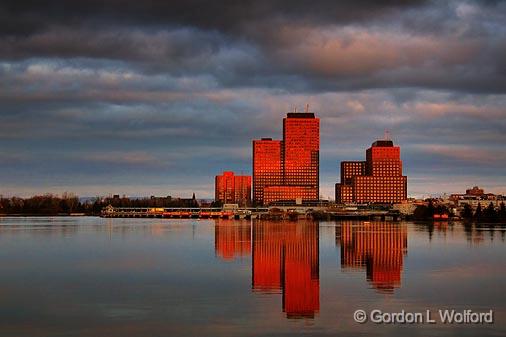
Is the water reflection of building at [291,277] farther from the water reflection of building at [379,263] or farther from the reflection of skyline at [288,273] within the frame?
the water reflection of building at [379,263]

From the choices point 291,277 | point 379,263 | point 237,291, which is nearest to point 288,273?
point 291,277

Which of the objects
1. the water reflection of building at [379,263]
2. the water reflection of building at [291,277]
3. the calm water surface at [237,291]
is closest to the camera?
the calm water surface at [237,291]

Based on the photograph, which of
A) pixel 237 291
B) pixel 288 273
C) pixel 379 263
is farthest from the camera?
pixel 379 263

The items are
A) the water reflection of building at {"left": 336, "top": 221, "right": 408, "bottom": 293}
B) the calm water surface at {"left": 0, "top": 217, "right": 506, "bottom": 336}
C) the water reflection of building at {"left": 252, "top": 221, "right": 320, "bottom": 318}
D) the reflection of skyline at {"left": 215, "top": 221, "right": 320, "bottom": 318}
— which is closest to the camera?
the calm water surface at {"left": 0, "top": 217, "right": 506, "bottom": 336}

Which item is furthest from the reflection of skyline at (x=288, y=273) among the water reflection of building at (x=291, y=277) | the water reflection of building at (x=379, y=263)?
the water reflection of building at (x=379, y=263)

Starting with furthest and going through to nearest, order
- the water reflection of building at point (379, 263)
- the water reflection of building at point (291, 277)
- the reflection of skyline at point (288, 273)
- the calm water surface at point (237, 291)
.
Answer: the water reflection of building at point (379, 263) < the reflection of skyline at point (288, 273) < the water reflection of building at point (291, 277) < the calm water surface at point (237, 291)

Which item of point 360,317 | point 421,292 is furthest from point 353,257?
point 360,317

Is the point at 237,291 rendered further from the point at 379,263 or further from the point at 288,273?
the point at 379,263

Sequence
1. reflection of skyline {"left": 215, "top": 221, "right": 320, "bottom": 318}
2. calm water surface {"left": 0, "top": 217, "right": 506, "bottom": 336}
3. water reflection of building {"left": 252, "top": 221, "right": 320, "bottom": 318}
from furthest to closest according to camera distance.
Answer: reflection of skyline {"left": 215, "top": 221, "right": 320, "bottom": 318}
water reflection of building {"left": 252, "top": 221, "right": 320, "bottom": 318}
calm water surface {"left": 0, "top": 217, "right": 506, "bottom": 336}

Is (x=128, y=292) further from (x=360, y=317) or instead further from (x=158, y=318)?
(x=360, y=317)

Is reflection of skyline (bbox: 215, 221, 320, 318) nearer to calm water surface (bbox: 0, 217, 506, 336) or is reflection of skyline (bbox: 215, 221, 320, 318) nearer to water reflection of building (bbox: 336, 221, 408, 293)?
calm water surface (bbox: 0, 217, 506, 336)

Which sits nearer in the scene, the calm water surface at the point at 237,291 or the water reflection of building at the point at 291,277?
the calm water surface at the point at 237,291

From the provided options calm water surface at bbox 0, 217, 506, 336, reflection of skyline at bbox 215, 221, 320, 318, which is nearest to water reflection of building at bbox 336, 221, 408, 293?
calm water surface at bbox 0, 217, 506, 336

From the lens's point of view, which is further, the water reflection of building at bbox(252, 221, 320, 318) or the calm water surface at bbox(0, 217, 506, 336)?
the water reflection of building at bbox(252, 221, 320, 318)
